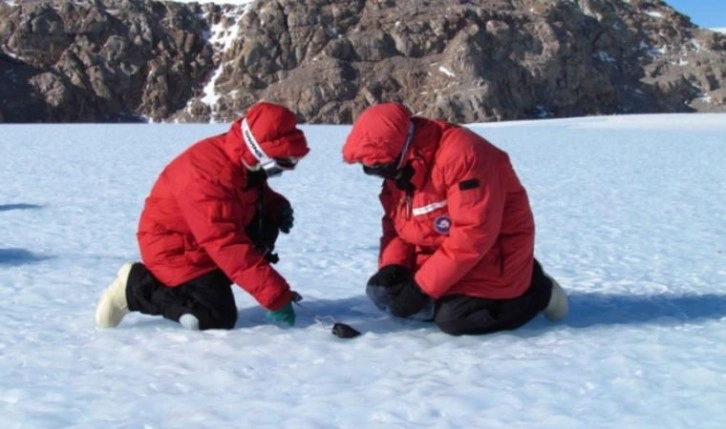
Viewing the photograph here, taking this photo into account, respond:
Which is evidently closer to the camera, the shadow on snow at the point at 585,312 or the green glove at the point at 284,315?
the green glove at the point at 284,315

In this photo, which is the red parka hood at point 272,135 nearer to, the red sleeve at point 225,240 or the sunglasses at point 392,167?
the red sleeve at point 225,240

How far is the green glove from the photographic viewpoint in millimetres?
3219

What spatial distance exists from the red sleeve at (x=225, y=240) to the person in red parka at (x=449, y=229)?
465mm

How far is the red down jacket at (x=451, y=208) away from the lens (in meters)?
2.95

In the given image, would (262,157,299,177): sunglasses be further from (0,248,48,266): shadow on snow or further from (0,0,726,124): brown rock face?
(0,0,726,124): brown rock face

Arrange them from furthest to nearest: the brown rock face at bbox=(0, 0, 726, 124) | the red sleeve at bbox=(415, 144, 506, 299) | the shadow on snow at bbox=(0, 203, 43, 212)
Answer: the brown rock face at bbox=(0, 0, 726, 124)
the shadow on snow at bbox=(0, 203, 43, 212)
the red sleeve at bbox=(415, 144, 506, 299)

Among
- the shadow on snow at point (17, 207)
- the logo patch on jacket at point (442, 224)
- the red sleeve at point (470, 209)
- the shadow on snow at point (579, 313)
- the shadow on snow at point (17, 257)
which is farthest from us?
the shadow on snow at point (17, 207)

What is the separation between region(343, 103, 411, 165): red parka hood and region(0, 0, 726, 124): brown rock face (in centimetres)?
6374

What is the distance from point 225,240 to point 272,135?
0.44m

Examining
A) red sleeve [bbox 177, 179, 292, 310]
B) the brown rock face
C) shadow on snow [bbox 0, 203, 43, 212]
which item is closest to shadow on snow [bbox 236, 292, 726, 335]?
Answer: red sleeve [bbox 177, 179, 292, 310]

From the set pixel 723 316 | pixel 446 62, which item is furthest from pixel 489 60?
pixel 723 316

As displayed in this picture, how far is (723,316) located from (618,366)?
99 cm

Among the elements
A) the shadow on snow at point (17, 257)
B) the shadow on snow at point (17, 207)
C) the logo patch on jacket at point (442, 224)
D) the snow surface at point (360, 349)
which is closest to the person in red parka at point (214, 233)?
the snow surface at point (360, 349)

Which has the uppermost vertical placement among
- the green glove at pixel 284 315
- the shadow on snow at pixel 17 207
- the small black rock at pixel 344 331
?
the green glove at pixel 284 315
